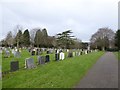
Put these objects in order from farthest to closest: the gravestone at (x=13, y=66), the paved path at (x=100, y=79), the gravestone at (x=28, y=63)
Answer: the gravestone at (x=28, y=63)
the gravestone at (x=13, y=66)
the paved path at (x=100, y=79)

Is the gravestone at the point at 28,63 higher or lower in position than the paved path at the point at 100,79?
higher

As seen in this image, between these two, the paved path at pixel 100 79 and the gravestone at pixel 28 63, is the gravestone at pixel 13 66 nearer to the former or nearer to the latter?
the gravestone at pixel 28 63

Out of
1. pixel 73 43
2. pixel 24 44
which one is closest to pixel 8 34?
pixel 24 44

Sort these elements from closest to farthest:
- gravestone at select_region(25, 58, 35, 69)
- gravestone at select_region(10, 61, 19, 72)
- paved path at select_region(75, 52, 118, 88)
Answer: paved path at select_region(75, 52, 118, 88) → gravestone at select_region(10, 61, 19, 72) → gravestone at select_region(25, 58, 35, 69)

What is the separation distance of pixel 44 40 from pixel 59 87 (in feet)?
270

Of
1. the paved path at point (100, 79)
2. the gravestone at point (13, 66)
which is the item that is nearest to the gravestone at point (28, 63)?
the gravestone at point (13, 66)

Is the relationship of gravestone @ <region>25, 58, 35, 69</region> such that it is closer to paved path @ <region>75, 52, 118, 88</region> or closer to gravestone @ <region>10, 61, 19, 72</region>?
gravestone @ <region>10, 61, 19, 72</region>

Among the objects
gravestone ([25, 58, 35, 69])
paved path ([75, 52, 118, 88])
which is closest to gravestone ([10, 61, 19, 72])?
gravestone ([25, 58, 35, 69])

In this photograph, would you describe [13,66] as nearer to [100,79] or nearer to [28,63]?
[28,63]

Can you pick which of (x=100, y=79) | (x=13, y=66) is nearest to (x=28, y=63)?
(x=13, y=66)

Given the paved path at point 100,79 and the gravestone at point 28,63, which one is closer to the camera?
the paved path at point 100,79

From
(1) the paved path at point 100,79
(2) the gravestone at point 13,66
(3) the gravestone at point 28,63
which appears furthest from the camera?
(3) the gravestone at point 28,63

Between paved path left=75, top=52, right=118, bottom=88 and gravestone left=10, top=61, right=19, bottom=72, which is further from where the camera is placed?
gravestone left=10, top=61, right=19, bottom=72

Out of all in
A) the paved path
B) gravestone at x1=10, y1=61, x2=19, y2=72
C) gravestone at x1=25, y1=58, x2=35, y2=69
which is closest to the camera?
the paved path
